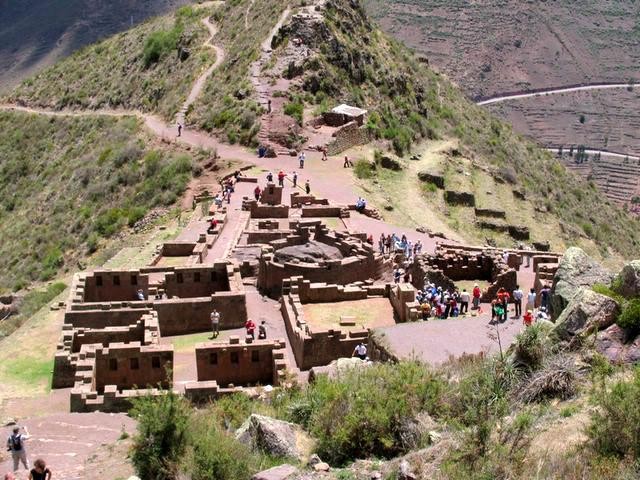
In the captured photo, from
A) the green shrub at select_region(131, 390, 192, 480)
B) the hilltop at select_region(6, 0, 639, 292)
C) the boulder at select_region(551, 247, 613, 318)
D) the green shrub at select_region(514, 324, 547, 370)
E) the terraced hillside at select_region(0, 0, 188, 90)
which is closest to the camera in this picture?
the green shrub at select_region(131, 390, 192, 480)

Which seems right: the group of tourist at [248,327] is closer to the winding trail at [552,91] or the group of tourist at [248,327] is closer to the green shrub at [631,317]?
the green shrub at [631,317]

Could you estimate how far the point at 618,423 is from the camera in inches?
448

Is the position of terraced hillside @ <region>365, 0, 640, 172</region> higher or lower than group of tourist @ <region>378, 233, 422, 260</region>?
lower

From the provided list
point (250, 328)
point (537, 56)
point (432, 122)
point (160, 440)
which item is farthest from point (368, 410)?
point (537, 56)

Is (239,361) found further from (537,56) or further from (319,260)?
(537,56)

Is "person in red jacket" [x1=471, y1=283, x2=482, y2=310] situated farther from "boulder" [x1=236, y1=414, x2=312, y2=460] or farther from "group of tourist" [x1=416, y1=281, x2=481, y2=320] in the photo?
"boulder" [x1=236, y1=414, x2=312, y2=460]

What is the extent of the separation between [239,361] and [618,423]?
12.1 meters

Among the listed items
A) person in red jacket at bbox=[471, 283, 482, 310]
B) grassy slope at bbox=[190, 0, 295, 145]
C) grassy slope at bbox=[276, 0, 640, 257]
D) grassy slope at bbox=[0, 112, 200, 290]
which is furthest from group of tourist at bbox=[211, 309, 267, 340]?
grassy slope at bbox=[276, 0, 640, 257]

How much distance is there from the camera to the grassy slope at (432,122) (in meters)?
59.4

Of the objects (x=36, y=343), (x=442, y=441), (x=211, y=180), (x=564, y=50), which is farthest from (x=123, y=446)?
(x=564, y=50)

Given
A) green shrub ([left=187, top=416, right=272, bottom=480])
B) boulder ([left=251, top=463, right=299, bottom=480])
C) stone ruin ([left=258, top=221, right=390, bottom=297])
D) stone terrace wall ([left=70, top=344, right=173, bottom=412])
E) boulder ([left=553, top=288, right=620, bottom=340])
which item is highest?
boulder ([left=553, top=288, right=620, bottom=340])

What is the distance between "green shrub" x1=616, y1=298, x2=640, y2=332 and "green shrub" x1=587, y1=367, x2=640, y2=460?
232 cm

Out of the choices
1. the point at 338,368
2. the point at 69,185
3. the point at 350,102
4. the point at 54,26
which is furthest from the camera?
the point at 54,26

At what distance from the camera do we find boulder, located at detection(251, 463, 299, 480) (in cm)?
1238
